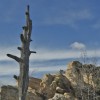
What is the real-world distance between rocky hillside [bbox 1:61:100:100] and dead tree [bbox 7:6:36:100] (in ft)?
91.7

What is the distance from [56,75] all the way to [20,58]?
31917 millimetres

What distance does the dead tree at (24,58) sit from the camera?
19062 mm

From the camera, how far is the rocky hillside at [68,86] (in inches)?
1893

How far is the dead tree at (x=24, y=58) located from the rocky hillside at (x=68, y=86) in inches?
1101

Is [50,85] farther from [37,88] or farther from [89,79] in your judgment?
[89,79]

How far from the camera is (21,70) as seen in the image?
1930 cm

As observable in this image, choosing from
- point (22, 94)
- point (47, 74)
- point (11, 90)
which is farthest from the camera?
point (47, 74)

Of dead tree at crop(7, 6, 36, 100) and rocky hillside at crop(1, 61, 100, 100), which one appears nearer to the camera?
dead tree at crop(7, 6, 36, 100)

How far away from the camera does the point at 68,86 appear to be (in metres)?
50.3

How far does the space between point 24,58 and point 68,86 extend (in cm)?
3136

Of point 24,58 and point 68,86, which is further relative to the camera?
point 68,86

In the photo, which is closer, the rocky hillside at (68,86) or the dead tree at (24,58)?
the dead tree at (24,58)

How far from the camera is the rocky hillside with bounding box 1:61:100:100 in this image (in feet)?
158

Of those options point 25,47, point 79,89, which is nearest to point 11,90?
point 79,89
